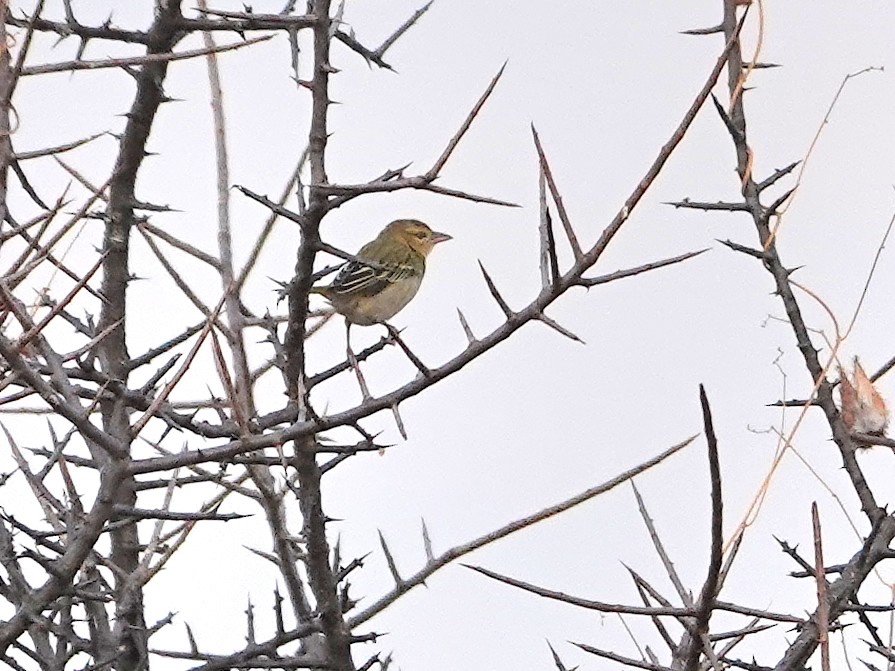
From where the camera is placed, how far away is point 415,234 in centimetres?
743

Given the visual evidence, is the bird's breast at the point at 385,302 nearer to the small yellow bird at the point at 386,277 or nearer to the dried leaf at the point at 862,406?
the small yellow bird at the point at 386,277

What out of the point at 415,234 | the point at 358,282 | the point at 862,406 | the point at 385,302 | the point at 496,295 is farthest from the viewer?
the point at 415,234

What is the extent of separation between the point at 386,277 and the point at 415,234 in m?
1.17

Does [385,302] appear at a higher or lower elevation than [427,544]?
higher

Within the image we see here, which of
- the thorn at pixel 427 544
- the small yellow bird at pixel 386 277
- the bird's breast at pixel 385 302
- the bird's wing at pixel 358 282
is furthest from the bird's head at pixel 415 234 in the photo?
the thorn at pixel 427 544

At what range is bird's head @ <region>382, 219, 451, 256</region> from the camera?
7332mm

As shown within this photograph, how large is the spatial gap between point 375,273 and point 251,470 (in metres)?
2.01

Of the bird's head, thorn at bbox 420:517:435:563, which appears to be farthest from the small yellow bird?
thorn at bbox 420:517:435:563

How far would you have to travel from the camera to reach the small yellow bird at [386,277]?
6.03m

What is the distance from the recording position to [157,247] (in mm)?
4281

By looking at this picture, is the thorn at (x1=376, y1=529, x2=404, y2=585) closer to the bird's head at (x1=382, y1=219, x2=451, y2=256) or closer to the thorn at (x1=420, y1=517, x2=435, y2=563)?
the thorn at (x1=420, y1=517, x2=435, y2=563)

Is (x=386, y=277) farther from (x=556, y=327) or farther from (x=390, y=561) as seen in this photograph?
(x=556, y=327)

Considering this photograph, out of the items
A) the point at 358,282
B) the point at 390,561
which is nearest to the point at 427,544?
Result: the point at 390,561

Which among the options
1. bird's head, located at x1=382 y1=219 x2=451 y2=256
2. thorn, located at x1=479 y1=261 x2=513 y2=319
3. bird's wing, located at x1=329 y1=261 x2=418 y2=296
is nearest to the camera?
thorn, located at x1=479 y1=261 x2=513 y2=319
